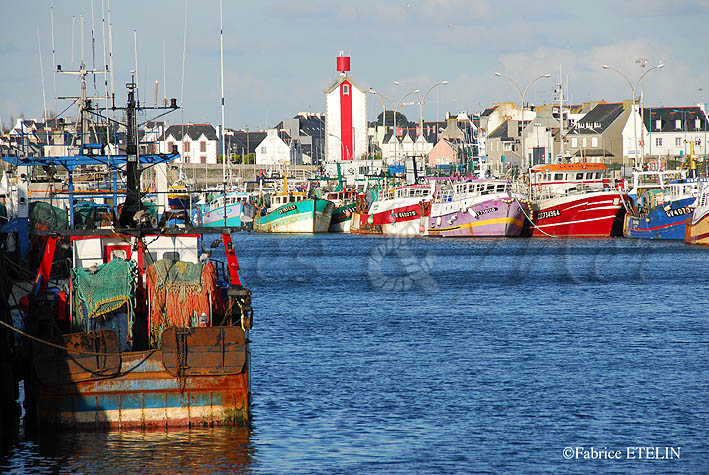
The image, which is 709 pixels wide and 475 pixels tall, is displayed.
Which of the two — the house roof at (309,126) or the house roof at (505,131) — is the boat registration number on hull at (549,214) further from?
the house roof at (309,126)

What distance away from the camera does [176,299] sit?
17.9 metres

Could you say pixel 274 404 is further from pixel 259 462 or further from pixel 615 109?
pixel 615 109

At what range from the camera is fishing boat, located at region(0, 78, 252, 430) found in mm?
17109

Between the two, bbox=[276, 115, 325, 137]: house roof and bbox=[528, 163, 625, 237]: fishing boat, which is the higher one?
bbox=[276, 115, 325, 137]: house roof

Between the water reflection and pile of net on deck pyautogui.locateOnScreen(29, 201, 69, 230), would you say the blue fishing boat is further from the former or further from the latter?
the water reflection

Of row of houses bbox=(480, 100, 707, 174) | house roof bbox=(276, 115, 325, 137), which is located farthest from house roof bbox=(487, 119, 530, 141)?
house roof bbox=(276, 115, 325, 137)

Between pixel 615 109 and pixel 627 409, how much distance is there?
11036cm

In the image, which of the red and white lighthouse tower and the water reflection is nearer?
the water reflection

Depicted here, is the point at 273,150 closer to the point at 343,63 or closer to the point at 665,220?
the point at 343,63

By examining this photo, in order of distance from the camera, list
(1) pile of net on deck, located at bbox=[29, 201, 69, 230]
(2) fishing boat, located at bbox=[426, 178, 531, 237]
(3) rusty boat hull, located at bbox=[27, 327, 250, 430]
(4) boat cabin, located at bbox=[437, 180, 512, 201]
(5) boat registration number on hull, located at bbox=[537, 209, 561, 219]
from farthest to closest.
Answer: (4) boat cabin, located at bbox=[437, 180, 512, 201]
(5) boat registration number on hull, located at bbox=[537, 209, 561, 219]
(2) fishing boat, located at bbox=[426, 178, 531, 237]
(1) pile of net on deck, located at bbox=[29, 201, 69, 230]
(3) rusty boat hull, located at bbox=[27, 327, 250, 430]

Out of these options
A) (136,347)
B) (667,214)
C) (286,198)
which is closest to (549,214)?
(667,214)

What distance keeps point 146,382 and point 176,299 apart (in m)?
1.55
